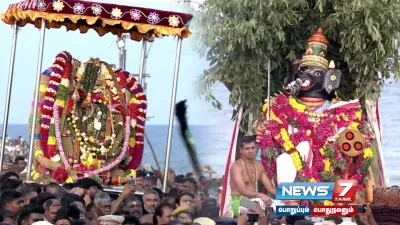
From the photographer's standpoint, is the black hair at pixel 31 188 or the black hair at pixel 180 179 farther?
the black hair at pixel 180 179

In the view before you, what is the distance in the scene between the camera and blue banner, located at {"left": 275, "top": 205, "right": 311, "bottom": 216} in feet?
34.3

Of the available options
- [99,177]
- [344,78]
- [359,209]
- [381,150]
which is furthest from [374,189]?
[99,177]

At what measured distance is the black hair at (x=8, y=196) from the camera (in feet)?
31.1

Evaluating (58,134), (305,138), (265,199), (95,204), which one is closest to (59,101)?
(58,134)

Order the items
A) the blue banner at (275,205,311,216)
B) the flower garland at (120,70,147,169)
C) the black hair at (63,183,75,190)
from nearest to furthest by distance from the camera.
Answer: the blue banner at (275,205,311,216)
the black hair at (63,183,75,190)
the flower garland at (120,70,147,169)

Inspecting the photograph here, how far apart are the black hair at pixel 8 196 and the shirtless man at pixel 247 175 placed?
219 centimetres

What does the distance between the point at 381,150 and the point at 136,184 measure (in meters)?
2.43

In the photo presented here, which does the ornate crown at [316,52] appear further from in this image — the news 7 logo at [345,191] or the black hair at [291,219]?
the black hair at [291,219]

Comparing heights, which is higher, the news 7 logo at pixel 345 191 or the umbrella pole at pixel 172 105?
the umbrella pole at pixel 172 105

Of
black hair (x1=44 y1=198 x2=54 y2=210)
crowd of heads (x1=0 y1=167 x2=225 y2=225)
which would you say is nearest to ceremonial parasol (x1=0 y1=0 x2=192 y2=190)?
crowd of heads (x1=0 y1=167 x2=225 y2=225)

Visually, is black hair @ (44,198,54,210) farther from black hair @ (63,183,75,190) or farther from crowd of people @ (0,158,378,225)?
black hair @ (63,183,75,190)

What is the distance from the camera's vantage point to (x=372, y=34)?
11344 millimetres

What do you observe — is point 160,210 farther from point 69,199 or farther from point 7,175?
point 7,175

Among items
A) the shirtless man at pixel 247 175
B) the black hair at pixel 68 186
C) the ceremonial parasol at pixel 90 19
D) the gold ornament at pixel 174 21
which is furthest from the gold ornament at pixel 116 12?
the shirtless man at pixel 247 175
